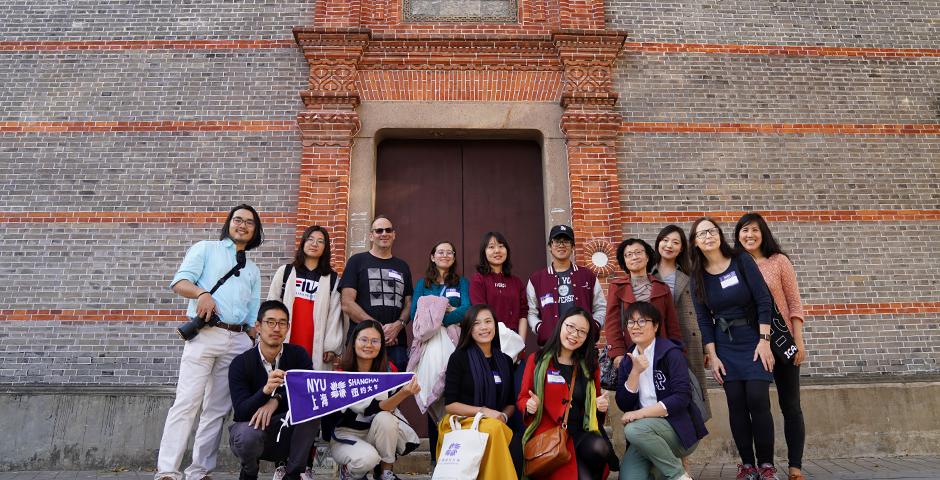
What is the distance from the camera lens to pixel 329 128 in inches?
282

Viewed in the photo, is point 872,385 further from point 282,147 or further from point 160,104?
point 160,104

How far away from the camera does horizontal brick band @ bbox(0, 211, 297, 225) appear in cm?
688

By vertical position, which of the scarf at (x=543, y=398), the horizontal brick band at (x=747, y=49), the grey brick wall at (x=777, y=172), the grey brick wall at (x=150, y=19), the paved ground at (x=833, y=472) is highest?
the grey brick wall at (x=150, y=19)

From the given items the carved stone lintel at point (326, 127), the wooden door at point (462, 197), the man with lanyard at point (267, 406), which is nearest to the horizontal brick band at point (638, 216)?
the carved stone lintel at point (326, 127)

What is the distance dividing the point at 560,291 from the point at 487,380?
47.4 inches

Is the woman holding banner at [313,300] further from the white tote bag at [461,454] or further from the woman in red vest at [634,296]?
the woman in red vest at [634,296]

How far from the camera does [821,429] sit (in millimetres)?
6316

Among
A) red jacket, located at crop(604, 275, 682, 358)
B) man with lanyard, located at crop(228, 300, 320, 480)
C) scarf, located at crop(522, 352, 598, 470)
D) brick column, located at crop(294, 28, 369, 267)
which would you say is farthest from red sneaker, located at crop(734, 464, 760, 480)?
brick column, located at crop(294, 28, 369, 267)

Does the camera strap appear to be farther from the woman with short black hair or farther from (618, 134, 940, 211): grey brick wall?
(618, 134, 940, 211): grey brick wall

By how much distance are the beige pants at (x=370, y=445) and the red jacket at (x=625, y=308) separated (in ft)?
5.70

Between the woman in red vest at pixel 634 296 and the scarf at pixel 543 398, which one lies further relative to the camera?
the woman in red vest at pixel 634 296

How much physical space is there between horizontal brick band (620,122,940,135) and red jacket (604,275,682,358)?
9.96 feet

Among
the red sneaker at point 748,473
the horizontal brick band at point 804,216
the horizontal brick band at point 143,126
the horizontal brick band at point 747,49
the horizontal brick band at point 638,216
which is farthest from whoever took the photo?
the horizontal brick band at point 747,49

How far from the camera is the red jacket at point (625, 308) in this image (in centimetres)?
478
